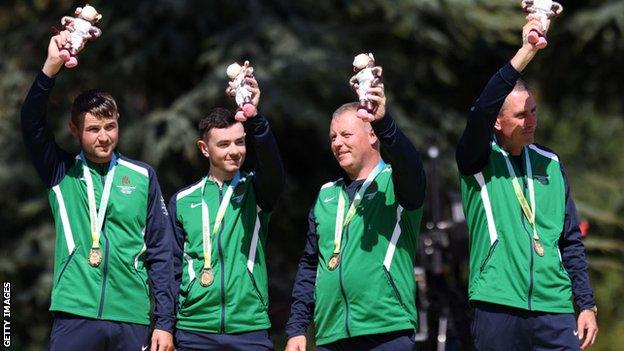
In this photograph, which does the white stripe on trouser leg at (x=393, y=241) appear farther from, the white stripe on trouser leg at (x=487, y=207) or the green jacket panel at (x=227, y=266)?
the green jacket panel at (x=227, y=266)

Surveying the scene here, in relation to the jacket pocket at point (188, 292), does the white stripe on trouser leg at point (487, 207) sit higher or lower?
higher

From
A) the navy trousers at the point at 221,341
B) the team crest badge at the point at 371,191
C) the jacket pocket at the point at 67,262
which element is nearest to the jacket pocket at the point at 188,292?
the navy trousers at the point at 221,341

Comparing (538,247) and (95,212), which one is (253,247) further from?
(538,247)

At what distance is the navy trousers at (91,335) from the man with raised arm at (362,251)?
75 cm

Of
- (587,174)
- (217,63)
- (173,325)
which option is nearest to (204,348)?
(173,325)

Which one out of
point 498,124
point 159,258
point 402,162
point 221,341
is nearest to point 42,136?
point 159,258

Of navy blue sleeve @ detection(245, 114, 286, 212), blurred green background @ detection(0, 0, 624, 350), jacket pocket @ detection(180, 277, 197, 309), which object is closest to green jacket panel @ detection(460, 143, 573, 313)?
navy blue sleeve @ detection(245, 114, 286, 212)

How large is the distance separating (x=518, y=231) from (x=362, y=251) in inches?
28.3

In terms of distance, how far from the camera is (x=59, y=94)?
13.8 metres

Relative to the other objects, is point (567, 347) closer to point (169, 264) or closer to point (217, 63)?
point (169, 264)

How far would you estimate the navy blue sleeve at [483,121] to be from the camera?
240 inches

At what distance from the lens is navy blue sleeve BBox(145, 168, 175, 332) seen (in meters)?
6.39

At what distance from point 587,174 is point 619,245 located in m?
1.06

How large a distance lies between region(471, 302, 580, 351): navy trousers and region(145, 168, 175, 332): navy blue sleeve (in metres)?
1.48
